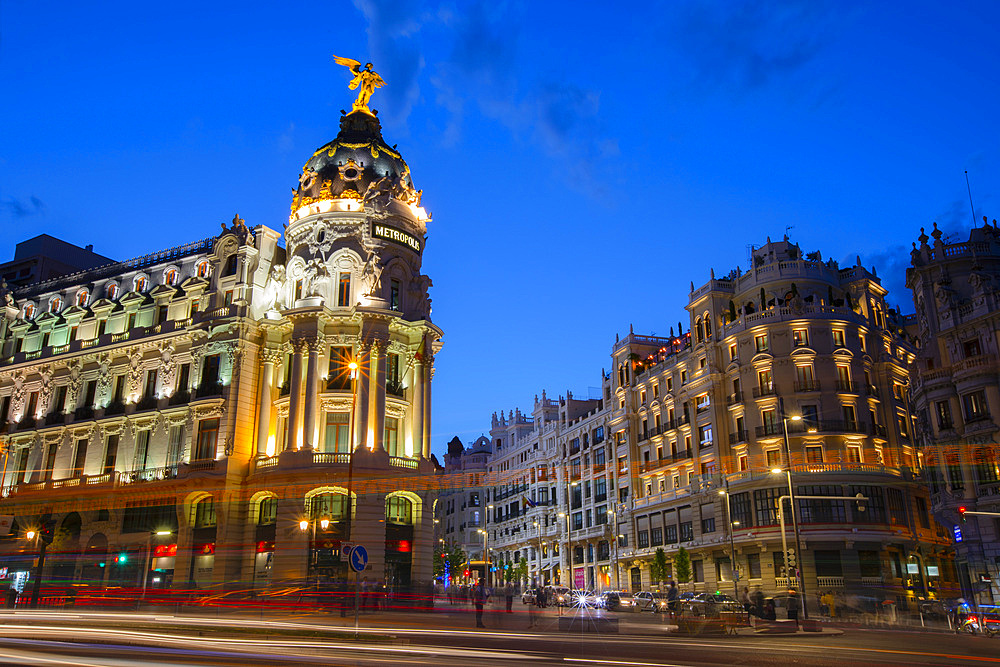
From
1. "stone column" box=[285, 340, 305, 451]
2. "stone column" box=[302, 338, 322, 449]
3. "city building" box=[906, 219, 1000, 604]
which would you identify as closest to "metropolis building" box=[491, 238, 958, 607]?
"city building" box=[906, 219, 1000, 604]

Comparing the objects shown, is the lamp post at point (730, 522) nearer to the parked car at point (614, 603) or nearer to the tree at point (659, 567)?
the tree at point (659, 567)

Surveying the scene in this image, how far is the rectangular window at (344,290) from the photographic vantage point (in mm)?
50062

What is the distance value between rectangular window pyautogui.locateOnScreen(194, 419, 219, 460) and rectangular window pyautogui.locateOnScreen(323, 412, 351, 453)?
744cm

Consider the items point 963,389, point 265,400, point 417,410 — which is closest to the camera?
point 963,389

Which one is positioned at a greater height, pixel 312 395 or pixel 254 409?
pixel 312 395

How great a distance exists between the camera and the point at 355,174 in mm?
52688

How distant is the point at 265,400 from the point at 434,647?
34177mm

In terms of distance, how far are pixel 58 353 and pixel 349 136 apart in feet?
90.2

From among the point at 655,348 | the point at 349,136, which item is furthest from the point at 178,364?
the point at 655,348

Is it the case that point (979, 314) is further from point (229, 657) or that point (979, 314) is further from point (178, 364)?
point (178, 364)

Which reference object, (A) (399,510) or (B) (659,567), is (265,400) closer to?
(A) (399,510)

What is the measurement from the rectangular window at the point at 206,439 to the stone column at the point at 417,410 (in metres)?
12.5

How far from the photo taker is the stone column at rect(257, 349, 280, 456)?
48750mm

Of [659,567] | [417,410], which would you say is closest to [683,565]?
[659,567]
